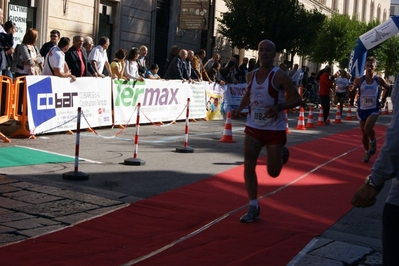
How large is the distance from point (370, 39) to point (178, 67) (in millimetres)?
8704

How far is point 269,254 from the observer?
653 centimetres

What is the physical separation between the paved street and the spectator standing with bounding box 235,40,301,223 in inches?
35.7

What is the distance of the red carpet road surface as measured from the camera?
20.4 feet

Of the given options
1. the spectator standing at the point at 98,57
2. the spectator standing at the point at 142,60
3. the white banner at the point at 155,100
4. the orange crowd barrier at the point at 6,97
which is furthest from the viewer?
the spectator standing at the point at 142,60

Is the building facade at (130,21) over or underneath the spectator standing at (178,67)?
over

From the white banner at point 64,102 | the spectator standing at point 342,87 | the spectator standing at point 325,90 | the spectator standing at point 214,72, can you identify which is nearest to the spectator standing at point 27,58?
the white banner at point 64,102

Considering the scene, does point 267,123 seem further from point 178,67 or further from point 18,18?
point 18,18

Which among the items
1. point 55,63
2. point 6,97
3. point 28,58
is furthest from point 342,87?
point 6,97

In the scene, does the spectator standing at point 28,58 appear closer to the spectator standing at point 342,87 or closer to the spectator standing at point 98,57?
the spectator standing at point 98,57

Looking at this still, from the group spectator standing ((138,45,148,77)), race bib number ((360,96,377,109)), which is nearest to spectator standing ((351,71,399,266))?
race bib number ((360,96,377,109))

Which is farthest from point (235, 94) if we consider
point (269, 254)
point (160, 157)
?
point (269, 254)

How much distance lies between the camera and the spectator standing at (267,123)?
784 cm

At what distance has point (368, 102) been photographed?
13.6 metres

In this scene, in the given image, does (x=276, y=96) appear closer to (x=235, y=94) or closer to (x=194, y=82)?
(x=194, y=82)
